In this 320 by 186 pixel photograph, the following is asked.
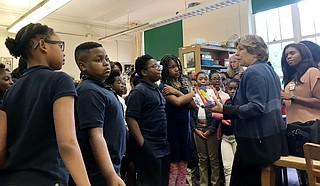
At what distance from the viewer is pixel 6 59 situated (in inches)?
243

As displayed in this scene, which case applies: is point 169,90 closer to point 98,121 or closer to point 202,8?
point 98,121

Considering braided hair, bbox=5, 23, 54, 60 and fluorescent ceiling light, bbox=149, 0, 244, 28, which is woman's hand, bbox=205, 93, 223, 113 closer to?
braided hair, bbox=5, 23, 54, 60

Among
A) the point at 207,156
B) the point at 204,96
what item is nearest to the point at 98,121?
the point at 204,96

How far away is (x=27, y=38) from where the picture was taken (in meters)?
1.00

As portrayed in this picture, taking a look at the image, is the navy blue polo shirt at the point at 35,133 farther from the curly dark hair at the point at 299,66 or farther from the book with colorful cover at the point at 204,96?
the curly dark hair at the point at 299,66

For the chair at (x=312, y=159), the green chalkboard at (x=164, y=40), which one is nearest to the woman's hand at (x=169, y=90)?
the chair at (x=312, y=159)

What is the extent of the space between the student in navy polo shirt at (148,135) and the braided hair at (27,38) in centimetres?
91

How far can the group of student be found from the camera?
0.89m

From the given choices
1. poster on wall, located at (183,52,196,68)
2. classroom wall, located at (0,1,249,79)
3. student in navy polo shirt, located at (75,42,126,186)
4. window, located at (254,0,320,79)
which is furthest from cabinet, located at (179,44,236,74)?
student in navy polo shirt, located at (75,42,126,186)

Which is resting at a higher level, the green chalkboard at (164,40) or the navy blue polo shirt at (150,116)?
the green chalkboard at (164,40)

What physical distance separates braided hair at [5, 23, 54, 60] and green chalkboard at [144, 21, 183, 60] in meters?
6.05

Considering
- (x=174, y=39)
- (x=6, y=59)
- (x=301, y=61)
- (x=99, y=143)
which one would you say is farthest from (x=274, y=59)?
(x=6, y=59)

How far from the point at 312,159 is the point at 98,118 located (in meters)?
1.25

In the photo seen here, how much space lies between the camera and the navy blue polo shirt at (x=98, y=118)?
1227 mm
